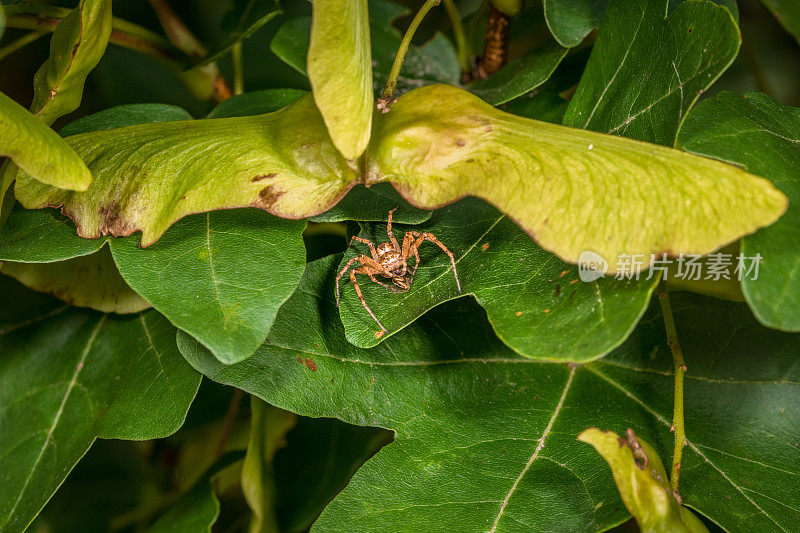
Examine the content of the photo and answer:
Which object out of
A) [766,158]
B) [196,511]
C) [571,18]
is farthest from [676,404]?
[196,511]

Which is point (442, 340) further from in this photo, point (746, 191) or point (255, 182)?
point (746, 191)

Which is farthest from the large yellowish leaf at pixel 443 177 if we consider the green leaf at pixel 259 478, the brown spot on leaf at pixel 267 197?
the green leaf at pixel 259 478

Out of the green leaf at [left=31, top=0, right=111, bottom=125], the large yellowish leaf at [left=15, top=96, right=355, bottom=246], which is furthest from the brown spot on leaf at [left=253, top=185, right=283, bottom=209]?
the green leaf at [left=31, top=0, right=111, bottom=125]

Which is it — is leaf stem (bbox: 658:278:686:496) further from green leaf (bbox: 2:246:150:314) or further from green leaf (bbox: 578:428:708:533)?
green leaf (bbox: 2:246:150:314)

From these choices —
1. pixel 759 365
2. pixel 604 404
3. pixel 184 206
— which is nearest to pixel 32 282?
pixel 184 206

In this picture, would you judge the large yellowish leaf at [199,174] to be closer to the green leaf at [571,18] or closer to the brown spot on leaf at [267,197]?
the brown spot on leaf at [267,197]

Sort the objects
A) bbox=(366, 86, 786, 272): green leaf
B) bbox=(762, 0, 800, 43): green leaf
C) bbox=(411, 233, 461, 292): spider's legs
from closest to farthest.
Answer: bbox=(366, 86, 786, 272): green leaf < bbox=(411, 233, 461, 292): spider's legs < bbox=(762, 0, 800, 43): green leaf

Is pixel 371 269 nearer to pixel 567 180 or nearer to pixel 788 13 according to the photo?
pixel 567 180
